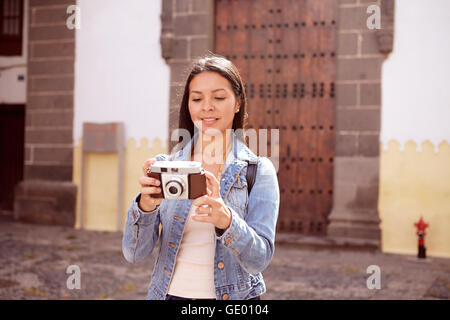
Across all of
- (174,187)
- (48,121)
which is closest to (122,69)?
(48,121)

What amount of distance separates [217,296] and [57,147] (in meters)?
7.04

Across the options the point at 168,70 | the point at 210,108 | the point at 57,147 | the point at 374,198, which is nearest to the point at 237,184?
the point at 210,108

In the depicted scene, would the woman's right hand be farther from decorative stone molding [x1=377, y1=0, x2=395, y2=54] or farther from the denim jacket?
decorative stone molding [x1=377, y1=0, x2=395, y2=54]

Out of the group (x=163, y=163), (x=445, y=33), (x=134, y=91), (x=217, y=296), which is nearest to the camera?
(x=163, y=163)

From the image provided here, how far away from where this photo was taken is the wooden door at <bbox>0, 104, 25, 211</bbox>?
908cm

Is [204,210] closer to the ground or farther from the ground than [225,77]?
closer to the ground

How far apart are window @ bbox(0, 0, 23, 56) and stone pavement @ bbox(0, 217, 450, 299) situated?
10.8ft

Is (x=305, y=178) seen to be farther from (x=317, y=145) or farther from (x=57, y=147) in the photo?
(x=57, y=147)

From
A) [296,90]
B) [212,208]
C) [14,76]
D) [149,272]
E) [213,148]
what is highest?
[14,76]

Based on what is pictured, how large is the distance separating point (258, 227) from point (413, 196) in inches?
210

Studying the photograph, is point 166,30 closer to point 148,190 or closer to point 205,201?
point 148,190

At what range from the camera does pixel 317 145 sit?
7.18m

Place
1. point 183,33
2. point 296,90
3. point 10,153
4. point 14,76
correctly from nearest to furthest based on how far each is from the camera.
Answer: point 296,90
point 183,33
point 14,76
point 10,153

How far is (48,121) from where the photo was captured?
27.3 feet
